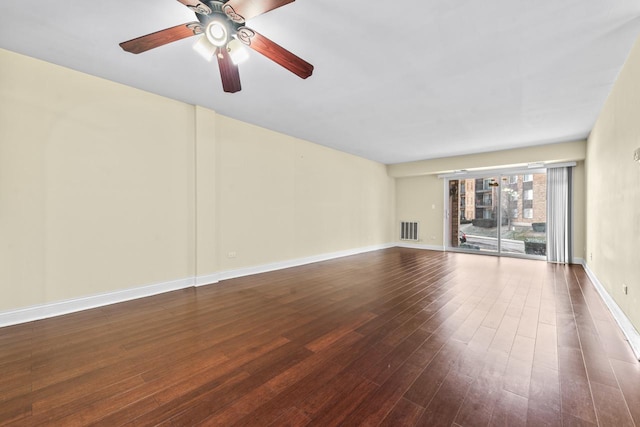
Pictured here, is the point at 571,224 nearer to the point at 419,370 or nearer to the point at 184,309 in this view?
the point at 419,370

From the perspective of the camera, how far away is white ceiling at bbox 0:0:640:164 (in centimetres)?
205

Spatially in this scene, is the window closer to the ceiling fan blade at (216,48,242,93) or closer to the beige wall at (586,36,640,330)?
the beige wall at (586,36,640,330)

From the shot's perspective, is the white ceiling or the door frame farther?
the door frame

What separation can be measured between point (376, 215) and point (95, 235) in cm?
661

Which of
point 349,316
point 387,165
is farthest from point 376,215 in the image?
point 349,316

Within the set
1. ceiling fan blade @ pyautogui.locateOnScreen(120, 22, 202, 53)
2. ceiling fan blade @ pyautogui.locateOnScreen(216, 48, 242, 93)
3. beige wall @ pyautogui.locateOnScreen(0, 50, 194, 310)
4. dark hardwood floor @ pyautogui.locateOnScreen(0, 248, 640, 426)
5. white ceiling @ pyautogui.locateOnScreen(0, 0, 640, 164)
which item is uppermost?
white ceiling @ pyautogui.locateOnScreen(0, 0, 640, 164)

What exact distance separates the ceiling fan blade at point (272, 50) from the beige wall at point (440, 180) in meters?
5.96

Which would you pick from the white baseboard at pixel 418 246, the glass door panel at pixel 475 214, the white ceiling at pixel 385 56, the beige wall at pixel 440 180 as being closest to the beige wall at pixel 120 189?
the white ceiling at pixel 385 56

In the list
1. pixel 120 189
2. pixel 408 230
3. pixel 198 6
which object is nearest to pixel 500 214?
pixel 408 230

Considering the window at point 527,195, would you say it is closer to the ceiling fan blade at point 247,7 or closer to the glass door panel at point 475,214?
the glass door panel at point 475,214

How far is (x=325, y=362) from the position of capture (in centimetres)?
203

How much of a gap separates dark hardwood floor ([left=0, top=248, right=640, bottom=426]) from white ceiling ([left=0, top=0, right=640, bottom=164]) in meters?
2.64

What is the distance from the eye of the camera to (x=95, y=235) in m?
3.20

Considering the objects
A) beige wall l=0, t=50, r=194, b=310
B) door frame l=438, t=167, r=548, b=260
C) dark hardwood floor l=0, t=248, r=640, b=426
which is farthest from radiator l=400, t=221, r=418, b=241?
beige wall l=0, t=50, r=194, b=310
